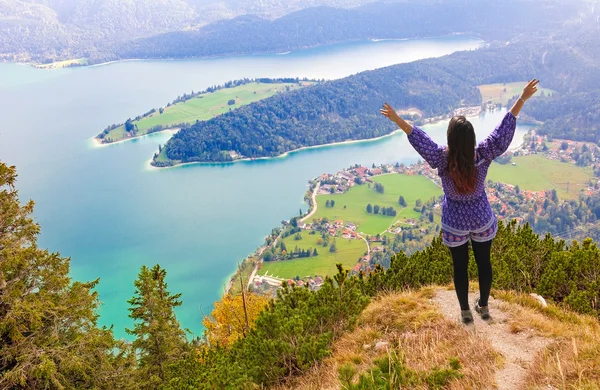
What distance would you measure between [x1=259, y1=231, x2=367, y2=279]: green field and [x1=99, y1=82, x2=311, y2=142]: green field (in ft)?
144

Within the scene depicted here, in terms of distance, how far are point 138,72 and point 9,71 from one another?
4118 centimetres

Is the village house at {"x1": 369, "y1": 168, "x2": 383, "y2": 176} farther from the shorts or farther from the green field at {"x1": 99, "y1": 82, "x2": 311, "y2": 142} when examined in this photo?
the shorts

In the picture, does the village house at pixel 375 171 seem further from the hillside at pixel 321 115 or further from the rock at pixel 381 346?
the rock at pixel 381 346

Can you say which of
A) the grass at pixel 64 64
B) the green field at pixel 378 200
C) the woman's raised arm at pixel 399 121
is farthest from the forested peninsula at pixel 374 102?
the grass at pixel 64 64

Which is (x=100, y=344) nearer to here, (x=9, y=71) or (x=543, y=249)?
(x=543, y=249)

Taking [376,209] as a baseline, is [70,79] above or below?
above

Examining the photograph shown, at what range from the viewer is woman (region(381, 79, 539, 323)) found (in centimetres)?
255

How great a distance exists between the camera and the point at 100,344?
17.9ft

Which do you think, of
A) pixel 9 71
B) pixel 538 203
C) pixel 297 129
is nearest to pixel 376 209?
pixel 538 203

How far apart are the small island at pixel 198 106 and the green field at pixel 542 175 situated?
44.3 meters

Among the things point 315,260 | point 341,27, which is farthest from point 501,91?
point 341,27

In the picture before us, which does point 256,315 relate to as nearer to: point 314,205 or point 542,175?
point 314,205

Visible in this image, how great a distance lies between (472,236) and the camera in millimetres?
2824

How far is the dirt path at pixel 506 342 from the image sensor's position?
8.23 feet
